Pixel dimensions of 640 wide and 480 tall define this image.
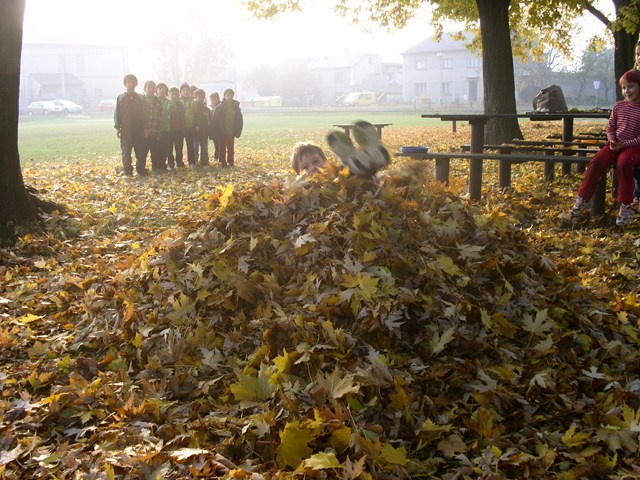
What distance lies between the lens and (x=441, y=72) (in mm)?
79938

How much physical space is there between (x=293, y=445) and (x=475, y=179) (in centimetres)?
630

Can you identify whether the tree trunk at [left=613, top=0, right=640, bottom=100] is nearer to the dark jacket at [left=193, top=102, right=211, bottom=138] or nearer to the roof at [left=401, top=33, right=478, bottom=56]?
the dark jacket at [left=193, top=102, right=211, bottom=138]

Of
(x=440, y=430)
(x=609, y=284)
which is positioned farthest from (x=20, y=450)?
(x=609, y=284)

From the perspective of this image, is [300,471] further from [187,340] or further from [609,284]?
[609,284]

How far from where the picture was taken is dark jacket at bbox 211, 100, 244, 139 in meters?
13.9

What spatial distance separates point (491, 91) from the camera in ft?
44.0

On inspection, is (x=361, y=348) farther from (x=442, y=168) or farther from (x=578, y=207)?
(x=442, y=168)

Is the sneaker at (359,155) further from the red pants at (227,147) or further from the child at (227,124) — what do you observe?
the red pants at (227,147)

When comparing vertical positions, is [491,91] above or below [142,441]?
above

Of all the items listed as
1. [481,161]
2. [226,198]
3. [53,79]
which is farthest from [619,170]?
[53,79]

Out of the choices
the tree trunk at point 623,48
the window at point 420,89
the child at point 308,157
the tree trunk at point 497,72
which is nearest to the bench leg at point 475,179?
the child at point 308,157

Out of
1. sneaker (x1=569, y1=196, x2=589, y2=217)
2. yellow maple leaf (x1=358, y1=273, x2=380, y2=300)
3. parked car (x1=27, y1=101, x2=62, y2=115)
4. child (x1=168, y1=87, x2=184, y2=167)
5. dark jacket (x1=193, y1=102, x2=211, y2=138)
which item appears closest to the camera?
yellow maple leaf (x1=358, y1=273, x2=380, y2=300)

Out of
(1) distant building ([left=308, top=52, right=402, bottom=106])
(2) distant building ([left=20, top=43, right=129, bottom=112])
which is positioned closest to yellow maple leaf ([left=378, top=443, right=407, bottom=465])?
(2) distant building ([left=20, top=43, right=129, bottom=112])

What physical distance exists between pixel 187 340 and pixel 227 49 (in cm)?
8383
